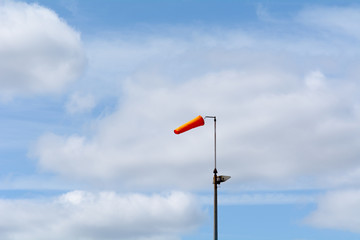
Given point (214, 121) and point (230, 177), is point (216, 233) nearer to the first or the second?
point (230, 177)

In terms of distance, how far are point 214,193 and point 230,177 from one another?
5.19 feet

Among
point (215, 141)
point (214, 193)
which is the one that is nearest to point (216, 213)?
point (214, 193)

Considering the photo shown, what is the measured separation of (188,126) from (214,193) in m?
4.96

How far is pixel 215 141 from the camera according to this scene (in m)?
42.7

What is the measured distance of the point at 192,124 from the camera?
40.8 m

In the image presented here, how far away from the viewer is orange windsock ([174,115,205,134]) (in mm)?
40469

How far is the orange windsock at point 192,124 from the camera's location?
133ft

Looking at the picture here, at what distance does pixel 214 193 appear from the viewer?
137 feet

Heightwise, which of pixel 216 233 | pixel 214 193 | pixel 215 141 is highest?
pixel 215 141

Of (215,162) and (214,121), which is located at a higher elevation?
(214,121)

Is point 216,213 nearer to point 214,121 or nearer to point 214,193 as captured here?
point 214,193

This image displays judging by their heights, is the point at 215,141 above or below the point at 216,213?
above

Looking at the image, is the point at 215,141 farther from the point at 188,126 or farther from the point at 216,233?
the point at 216,233

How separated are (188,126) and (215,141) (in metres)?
2.98
